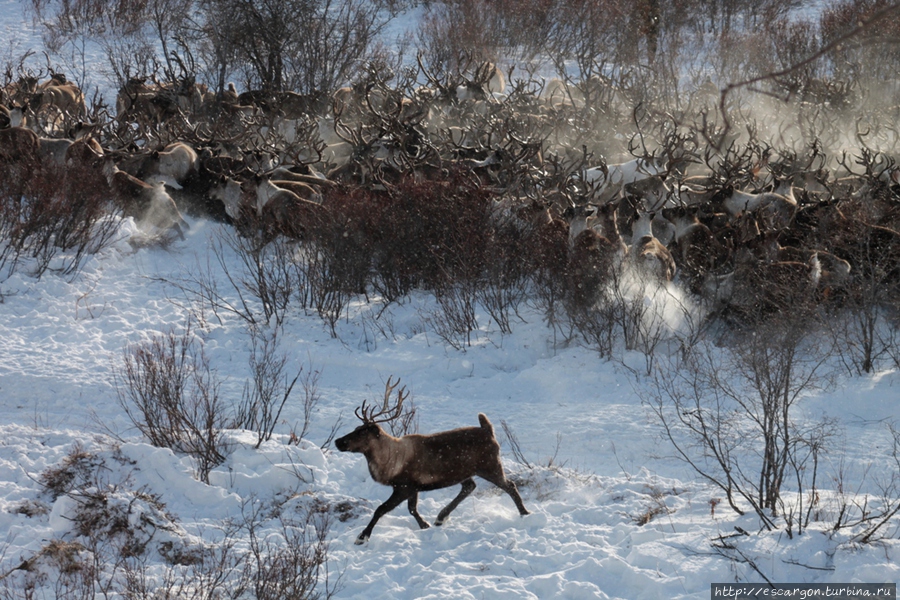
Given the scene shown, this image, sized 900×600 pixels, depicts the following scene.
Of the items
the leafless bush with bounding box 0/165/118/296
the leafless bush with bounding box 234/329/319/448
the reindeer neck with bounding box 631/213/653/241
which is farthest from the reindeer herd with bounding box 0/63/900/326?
the leafless bush with bounding box 234/329/319/448

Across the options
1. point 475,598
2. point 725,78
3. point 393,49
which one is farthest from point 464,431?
point 393,49

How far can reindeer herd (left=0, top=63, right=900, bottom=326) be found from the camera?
10.9 metres

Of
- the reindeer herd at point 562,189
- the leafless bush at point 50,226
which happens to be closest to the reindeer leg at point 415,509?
the reindeer herd at point 562,189

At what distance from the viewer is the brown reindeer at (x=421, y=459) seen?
19.9ft

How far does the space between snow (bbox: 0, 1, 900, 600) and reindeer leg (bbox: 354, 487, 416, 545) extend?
2.7 inches

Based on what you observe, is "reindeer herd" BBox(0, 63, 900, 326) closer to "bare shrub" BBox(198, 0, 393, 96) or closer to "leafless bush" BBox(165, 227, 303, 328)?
"leafless bush" BBox(165, 227, 303, 328)

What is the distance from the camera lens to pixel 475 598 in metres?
5.41

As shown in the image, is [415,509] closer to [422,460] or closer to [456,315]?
[422,460]

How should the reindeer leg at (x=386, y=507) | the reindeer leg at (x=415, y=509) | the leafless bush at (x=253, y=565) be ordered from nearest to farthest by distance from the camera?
the leafless bush at (x=253, y=565) < the reindeer leg at (x=386, y=507) < the reindeer leg at (x=415, y=509)

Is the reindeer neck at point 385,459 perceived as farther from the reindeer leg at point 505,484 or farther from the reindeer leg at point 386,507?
the reindeer leg at point 505,484

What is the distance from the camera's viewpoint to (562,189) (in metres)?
13.0

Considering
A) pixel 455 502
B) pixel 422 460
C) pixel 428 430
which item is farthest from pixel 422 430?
pixel 422 460

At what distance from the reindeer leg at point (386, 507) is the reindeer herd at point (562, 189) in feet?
16.8

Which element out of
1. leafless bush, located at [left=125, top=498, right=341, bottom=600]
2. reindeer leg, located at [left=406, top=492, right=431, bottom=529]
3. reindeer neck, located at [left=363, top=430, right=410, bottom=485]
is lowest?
leafless bush, located at [left=125, top=498, right=341, bottom=600]
